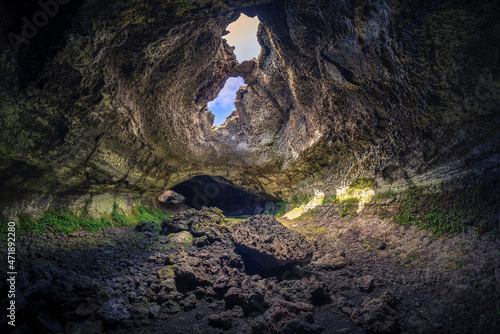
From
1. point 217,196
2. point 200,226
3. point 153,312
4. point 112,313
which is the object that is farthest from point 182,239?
point 217,196

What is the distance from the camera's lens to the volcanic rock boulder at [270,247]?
3.75 m

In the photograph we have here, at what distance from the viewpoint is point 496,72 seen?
9.28 feet

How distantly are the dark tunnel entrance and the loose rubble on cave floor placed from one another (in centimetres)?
843

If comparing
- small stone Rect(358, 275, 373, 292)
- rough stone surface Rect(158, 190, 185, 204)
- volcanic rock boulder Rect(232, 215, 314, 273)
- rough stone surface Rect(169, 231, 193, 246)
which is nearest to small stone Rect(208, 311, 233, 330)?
volcanic rock boulder Rect(232, 215, 314, 273)

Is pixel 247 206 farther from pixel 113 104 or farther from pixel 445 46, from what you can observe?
pixel 445 46

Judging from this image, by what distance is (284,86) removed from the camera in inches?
285

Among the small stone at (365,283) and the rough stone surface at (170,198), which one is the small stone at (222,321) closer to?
the small stone at (365,283)

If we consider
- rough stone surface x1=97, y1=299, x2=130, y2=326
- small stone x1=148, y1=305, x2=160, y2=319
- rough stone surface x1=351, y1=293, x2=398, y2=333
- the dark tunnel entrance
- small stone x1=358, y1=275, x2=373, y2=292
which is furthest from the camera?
the dark tunnel entrance

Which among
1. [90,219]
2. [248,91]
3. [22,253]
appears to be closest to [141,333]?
[22,253]

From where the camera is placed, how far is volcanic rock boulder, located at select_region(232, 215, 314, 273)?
375cm

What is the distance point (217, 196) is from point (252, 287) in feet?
38.5

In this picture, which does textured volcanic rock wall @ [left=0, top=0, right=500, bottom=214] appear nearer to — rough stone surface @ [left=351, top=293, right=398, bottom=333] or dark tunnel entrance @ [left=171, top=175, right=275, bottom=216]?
rough stone surface @ [left=351, top=293, right=398, bottom=333]

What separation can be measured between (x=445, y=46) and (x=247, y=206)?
1213 centimetres

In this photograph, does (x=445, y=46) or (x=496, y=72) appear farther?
(x=445, y=46)
